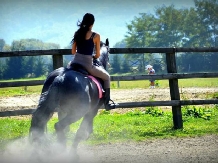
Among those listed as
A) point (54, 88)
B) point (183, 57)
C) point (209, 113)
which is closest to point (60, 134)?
point (54, 88)

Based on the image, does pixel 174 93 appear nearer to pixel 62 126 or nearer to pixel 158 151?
pixel 158 151

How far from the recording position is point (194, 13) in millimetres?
96250

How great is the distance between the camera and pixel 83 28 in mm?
5516

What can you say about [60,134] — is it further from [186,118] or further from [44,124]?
[186,118]

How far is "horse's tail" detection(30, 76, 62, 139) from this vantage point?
16.1 ft

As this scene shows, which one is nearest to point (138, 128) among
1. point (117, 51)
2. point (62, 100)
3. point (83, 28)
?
point (117, 51)

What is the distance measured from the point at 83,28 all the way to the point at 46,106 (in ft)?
4.24

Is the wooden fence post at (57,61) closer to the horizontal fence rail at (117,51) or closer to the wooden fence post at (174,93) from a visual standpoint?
the horizontal fence rail at (117,51)

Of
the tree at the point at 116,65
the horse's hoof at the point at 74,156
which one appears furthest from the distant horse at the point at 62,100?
the tree at the point at 116,65

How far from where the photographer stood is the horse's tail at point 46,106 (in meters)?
4.90

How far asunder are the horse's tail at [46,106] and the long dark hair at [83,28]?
0.76 meters

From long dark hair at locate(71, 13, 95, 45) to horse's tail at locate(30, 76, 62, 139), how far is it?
2.49 feet

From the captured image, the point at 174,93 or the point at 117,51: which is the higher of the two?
the point at 117,51

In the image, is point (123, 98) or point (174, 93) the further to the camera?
point (123, 98)
